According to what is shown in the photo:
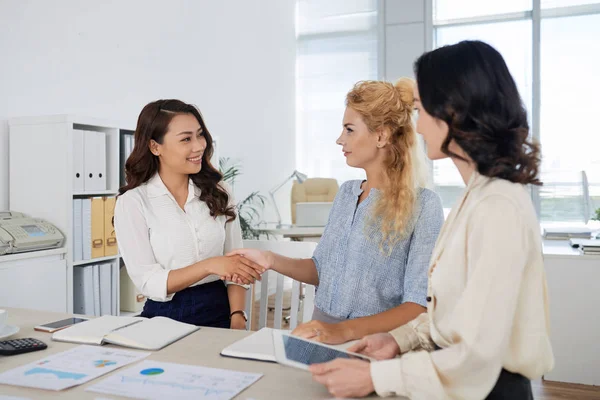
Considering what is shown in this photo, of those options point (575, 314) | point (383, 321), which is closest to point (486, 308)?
point (383, 321)

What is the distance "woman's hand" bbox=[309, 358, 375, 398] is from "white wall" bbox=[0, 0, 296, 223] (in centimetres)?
229

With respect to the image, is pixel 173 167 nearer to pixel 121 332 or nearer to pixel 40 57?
pixel 121 332

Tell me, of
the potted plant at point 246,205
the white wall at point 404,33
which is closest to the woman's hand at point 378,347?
the potted plant at point 246,205

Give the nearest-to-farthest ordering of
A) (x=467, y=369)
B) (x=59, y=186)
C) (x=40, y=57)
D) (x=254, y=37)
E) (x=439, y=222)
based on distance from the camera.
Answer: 1. (x=467, y=369)
2. (x=439, y=222)
3. (x=59, y=186)
4. (x=40, y=57)
5. (x=254, y=37)

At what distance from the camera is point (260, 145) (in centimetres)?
625

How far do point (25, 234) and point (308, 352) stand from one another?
75.5 inches

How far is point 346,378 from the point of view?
0.98m

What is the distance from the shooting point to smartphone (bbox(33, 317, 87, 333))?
1.52 metres

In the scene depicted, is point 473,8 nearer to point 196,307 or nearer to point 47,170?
point 47,170

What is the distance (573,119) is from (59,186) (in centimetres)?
578

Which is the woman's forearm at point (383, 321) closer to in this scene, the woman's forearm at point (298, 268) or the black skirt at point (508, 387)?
the woman's forearm at point (298, 268)

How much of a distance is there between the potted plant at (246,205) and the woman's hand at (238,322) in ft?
9.62

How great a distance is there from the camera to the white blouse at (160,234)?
1.92 m

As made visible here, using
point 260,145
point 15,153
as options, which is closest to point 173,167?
point 15,153
